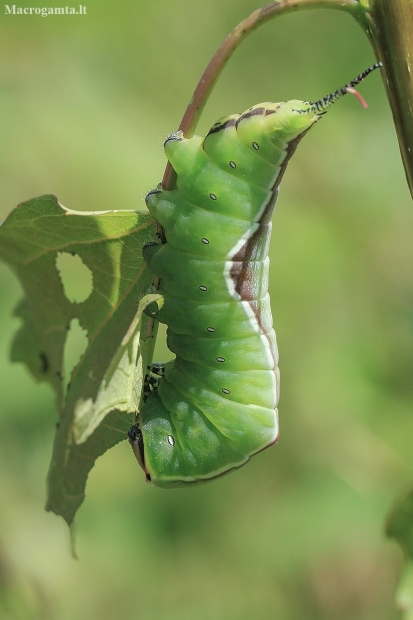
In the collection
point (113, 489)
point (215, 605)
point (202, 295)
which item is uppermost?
point (202, 295)

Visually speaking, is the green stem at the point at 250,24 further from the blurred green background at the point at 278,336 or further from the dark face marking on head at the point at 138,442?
the blurred green background at the point at 278,336

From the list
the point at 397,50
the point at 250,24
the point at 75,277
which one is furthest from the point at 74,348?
the point at 397,50

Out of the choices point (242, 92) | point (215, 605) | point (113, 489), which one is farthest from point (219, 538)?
point (242, 92)

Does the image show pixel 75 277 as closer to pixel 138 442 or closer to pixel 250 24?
pixel 138 442

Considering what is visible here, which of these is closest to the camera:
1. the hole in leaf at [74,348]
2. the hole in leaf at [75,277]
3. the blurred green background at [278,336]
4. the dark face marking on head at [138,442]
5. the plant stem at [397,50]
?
the plant stem at [397,50]

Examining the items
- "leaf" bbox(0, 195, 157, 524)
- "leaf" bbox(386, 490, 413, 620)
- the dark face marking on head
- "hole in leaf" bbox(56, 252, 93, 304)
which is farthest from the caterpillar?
"hole in leaf" bbox(56, 252, 93, 304)

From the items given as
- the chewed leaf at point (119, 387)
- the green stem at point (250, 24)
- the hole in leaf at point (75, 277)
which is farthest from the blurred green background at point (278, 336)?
the green stem at point (250, 24)

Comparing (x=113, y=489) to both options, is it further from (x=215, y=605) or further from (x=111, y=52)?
(x=111, y=52)
